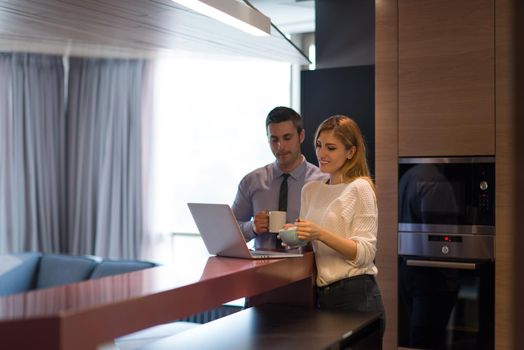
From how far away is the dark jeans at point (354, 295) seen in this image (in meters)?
2.31

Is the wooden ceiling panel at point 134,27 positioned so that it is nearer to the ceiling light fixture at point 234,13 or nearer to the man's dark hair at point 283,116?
the ceiling light fixture at point 234,13

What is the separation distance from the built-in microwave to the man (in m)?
0.50

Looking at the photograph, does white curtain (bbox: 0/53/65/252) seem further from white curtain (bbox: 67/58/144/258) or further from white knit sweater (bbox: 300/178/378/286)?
white knit sweater (bbox: 300/178/378/286)

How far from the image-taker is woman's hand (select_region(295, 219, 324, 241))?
2111mm

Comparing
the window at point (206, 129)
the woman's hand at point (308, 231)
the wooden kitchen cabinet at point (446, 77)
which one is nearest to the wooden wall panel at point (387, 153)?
the wooden kitchen cabinet at point (446, 77)

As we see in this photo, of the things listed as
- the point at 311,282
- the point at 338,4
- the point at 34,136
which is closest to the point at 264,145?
the point at 338,4

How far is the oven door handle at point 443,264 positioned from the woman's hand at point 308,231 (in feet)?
3.87

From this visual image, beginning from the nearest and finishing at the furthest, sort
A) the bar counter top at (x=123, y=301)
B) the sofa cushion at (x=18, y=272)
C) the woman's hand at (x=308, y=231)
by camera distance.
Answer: the bar counter top at (x=123, y=301), the woman's hand at (x=308, y=231), the sofa cushion at (x=18, y=272)

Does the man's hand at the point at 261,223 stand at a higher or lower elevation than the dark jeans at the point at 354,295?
higher

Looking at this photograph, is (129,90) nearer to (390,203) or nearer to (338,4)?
(338,4)

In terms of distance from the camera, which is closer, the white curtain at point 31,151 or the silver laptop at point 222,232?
the silver laptop at point 222,232

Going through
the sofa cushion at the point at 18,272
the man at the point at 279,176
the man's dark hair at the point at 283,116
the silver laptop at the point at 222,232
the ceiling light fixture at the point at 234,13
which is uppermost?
the ceiling light fixture at the point at 234,13

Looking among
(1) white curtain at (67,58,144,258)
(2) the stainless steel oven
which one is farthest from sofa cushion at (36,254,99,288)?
(2) the stainless steel oven

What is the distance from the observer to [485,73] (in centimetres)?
302
